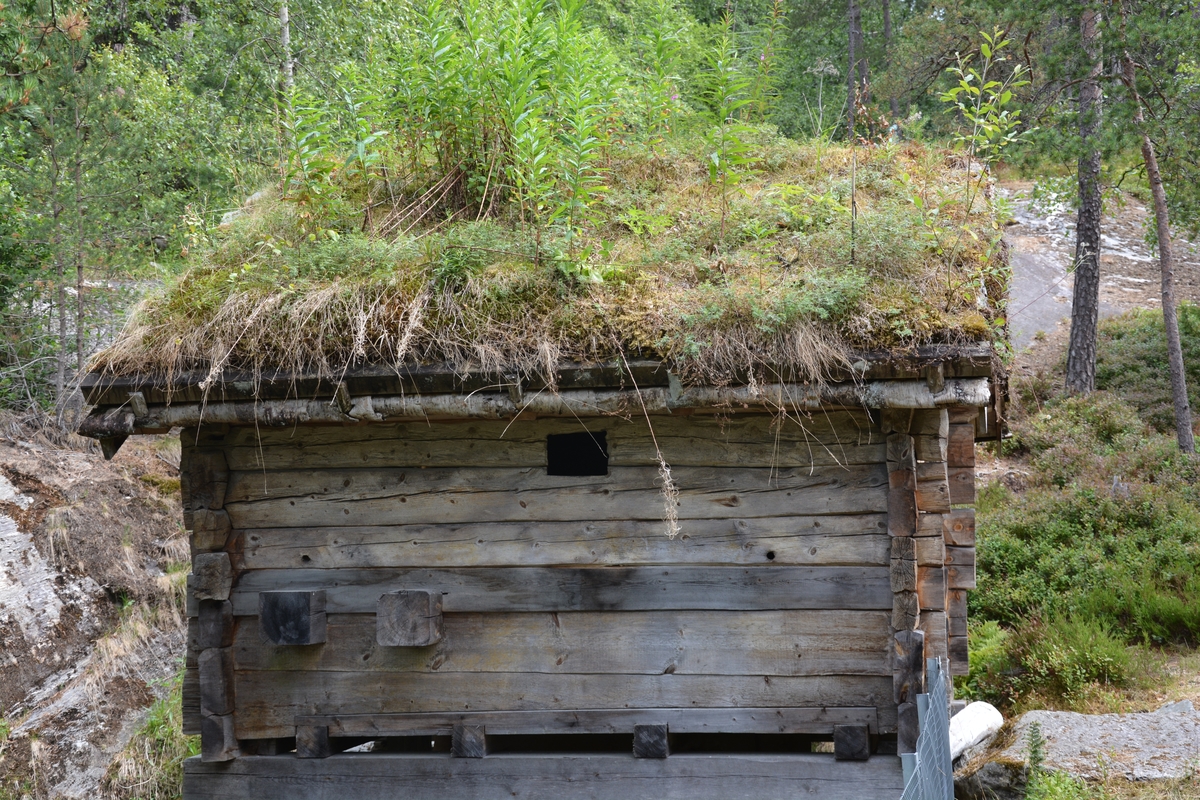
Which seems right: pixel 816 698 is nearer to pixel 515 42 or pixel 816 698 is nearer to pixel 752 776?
pixel 752 776

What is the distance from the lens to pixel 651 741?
470cm

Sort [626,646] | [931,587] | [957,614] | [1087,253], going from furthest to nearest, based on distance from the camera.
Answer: [1087,253]
[957,614]
[626,646]
[931,587]

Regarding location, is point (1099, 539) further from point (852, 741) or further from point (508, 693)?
point (508, 693)

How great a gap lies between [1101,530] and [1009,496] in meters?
1.72

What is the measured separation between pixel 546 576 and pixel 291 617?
145cm

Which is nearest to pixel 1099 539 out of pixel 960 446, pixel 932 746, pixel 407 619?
pixel 960 446

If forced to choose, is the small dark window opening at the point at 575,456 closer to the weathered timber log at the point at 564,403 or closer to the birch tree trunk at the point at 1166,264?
the weathered timber log at the point at 564,403

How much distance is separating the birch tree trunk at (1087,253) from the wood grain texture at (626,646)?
1189cm

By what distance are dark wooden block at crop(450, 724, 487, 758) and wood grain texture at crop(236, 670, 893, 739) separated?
106 millimetres

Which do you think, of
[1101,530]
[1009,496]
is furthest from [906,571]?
[1009,496]

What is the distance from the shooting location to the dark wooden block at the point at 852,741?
456 centimetres

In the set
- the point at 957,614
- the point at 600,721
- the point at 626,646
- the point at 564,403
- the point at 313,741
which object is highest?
the point at 564,403

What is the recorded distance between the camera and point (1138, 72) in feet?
41.2

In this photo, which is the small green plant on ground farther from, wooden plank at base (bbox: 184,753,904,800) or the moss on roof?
the moss on roof
